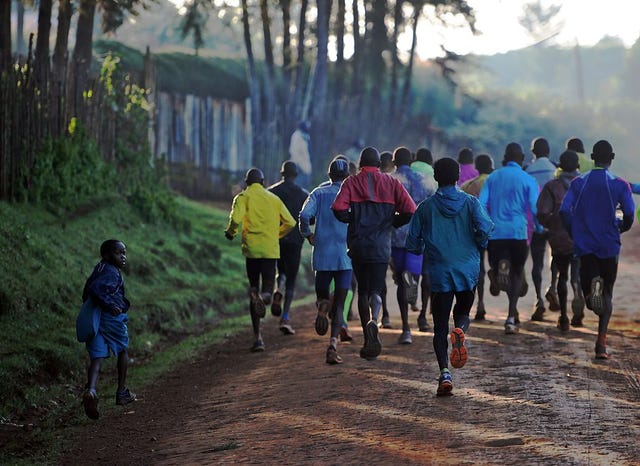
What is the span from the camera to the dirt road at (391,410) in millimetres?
7711

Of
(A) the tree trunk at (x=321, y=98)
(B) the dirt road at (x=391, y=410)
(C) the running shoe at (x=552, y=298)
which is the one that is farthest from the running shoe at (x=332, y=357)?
(A) the tree trunk at (x=321, y=98)

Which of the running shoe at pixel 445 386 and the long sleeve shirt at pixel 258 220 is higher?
the long sleeve shirt at pixel 258 220

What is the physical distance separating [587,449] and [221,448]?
251cm

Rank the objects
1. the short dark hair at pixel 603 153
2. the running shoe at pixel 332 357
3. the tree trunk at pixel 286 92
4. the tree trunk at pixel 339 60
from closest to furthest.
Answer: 1. the running shoe at pixel 332 357
2. the short dark hair at pixel 603 153
3. the tree trunk at pixel 286 92
4. the tree trunk at pixel 339 60

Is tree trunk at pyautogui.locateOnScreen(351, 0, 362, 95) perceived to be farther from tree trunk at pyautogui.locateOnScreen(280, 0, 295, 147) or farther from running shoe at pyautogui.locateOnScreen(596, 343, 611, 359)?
running shoe at pyautogui.locateOnScreen(596, 343, 611, 359)

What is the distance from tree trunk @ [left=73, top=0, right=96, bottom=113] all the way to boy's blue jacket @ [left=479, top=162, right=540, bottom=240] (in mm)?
7476

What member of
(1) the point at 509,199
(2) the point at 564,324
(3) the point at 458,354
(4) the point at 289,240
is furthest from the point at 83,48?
(3) the point at 458,354

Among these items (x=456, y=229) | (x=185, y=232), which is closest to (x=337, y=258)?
(x=456, y=229)

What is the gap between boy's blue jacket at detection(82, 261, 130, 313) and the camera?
10086 millimetres

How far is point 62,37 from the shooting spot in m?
20.4

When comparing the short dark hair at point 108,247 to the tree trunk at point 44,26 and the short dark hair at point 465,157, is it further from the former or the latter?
the tree trunk at point 44,26

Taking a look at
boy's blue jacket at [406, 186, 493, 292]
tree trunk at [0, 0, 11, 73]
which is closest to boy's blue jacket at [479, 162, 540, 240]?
boy's blue jacket at [406, 186, 493, 292]

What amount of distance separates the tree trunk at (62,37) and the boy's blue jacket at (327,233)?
708 centimetres

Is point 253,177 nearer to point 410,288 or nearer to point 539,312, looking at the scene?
point 410,288
